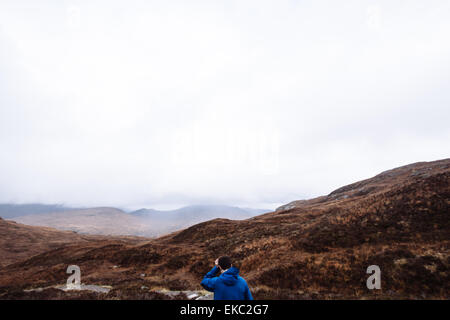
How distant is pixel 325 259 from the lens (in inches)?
619

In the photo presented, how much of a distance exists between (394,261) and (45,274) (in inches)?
1305

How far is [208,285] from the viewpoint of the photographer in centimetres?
568

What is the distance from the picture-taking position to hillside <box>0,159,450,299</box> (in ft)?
38.6

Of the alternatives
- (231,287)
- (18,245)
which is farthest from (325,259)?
(18,245)

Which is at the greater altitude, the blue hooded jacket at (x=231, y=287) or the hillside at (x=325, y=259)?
the blue hooded jacket at (x=231, y=287)

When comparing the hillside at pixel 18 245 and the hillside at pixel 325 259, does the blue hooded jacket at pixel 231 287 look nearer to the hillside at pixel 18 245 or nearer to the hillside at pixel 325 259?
the hillside at pixel 325 259

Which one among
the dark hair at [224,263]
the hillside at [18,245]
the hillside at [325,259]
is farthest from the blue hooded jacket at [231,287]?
the hillside at [18,245]

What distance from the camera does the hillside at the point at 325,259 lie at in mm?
11766

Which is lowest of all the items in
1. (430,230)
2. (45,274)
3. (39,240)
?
(39,240)

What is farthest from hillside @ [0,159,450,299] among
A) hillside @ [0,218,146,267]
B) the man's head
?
hillside @ [0,218,146,267]

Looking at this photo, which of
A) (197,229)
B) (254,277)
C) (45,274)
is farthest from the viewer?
(197,229)
